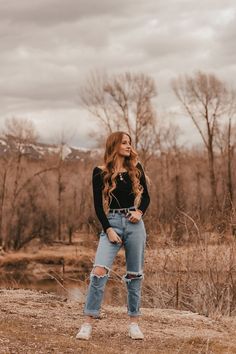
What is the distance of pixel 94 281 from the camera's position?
213 inches

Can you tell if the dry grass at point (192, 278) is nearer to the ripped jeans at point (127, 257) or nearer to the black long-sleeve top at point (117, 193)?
the ripped jeans at point (127, 257)

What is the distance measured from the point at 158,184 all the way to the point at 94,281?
38.9 m

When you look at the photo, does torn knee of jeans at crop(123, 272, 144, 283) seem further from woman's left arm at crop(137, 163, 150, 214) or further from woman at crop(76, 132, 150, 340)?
woman's left arm at crop(137, 163, 150, 214)

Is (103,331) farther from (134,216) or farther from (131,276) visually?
(134,216)

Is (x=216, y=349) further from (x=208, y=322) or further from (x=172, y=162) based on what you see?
(x=172, y=162)

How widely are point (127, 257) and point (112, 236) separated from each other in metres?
0.31

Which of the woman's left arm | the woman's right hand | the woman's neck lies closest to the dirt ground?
the woman's right hand

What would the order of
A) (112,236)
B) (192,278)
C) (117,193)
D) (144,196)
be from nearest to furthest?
(112,236)
(117,193)
(144,196)
(192,278)

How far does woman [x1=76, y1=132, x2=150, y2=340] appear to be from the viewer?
213 inches

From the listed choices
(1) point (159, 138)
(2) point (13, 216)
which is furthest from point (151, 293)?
(1) point (159, 138)

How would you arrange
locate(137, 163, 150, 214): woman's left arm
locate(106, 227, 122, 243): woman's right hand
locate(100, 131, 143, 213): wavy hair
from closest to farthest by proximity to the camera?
locate(106, 227, 122, 243): woman's right hand < locate(100, 131, 143, 213): wavy hair < locate(137, 163, 150, 214): woman's left arm

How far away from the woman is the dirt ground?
0.33 metres

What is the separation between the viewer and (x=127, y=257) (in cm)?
555

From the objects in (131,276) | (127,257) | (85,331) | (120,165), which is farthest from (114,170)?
(85,331)
